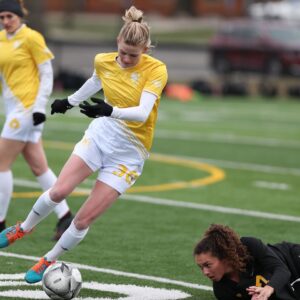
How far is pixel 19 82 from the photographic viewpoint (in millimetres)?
11016

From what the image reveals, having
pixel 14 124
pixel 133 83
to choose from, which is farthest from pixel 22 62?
pixel 133 83

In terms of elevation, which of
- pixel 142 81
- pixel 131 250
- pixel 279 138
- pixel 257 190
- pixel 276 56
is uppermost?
pixel 142 81

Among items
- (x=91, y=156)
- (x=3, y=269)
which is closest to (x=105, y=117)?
(x=91, y=156)

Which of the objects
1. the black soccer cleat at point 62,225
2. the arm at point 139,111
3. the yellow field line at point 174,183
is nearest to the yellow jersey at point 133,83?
the arm at point 139,111

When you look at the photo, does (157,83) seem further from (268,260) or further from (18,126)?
(18,126)

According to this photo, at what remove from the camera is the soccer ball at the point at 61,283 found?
8239 millimetres

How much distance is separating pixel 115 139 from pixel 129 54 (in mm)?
677

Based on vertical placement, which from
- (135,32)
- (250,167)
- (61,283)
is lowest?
(250,167)

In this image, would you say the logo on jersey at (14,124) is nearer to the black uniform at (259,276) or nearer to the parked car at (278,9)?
the black uniform at (259,276)

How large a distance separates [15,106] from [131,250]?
6.03 feet

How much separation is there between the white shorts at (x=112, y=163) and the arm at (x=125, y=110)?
15.9 inches

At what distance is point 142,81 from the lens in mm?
8797

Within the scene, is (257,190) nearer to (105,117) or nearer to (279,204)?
(279,204)

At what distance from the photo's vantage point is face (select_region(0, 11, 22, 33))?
1088 centimetres
